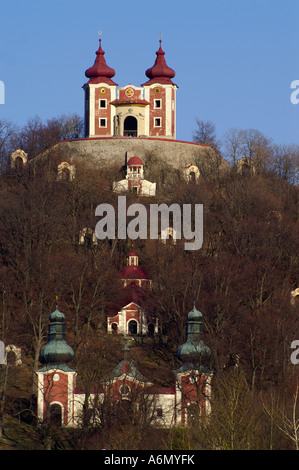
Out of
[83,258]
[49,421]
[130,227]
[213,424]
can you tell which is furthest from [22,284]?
[213,424]

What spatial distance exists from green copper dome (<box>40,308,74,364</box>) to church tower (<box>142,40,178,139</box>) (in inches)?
1386

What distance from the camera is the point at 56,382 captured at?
62875 millimetres

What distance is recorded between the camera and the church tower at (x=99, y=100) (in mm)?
98188

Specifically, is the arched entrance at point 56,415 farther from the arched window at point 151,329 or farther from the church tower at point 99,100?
the church tower at point 99,100

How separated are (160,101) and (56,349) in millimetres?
38327

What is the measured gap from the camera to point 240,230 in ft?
274

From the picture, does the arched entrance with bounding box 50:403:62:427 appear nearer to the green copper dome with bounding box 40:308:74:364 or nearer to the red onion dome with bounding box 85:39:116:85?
the green copper dome with bounding box 40:308:74:364

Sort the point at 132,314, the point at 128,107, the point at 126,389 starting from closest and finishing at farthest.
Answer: the point at 126,389, the point at 132,314, the point at 128,107

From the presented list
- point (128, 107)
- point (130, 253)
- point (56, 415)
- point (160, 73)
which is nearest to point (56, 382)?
point (56, 415)

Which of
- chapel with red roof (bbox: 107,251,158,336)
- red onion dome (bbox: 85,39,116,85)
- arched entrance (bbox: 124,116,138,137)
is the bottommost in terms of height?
chapel with red roof (bbox: 107,251,158,336)

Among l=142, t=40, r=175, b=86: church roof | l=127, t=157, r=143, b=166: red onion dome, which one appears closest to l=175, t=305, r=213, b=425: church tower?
l=127, t=157, r=143, b=166: red onion dome

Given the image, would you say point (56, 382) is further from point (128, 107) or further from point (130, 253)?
point (128, 107)

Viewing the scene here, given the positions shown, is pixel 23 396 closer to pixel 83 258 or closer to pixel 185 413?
pixel 185 413

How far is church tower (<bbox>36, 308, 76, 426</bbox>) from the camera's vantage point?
61.8 metres
